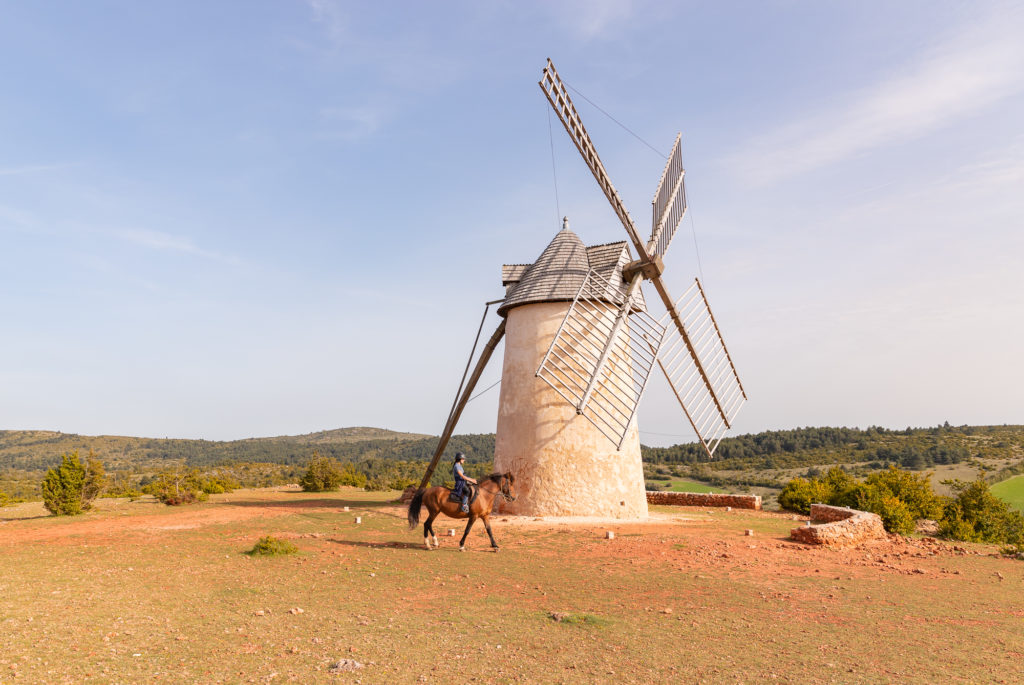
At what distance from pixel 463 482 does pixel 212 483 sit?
21847 millimetres

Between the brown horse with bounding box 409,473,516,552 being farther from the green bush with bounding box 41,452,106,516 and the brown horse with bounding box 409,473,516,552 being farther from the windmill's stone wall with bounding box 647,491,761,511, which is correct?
the windmill's stone wall with bounding box 647,491,761,511

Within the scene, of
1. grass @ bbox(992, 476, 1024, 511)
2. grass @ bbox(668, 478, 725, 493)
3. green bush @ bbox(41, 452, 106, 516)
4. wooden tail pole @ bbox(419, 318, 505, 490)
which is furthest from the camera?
grass @ bbox(668, 478, 725, 493)

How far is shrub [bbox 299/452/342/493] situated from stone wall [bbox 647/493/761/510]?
16908 mm

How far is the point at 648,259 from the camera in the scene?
57.2ft

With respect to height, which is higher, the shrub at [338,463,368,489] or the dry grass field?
the dry grass field

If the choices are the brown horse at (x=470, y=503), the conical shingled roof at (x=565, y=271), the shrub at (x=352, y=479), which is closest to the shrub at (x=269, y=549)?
the brown horse at (x=470, y=503)

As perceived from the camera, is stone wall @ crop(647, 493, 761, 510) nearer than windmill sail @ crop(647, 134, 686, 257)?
No

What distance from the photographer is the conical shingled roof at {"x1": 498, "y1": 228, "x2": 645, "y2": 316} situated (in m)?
17.5

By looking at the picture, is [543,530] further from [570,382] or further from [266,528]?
[266,528]

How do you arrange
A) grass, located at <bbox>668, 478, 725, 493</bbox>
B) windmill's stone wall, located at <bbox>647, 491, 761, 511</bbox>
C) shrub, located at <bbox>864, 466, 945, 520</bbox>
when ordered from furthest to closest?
grass, located at <bbox>668, 478, 725, 493</bbox>, windmill's stone wall, located at <bbox>647, 491, 761, 511</bbox>, shrub, located at <bbox>864, 466, 945, 520</bbox>

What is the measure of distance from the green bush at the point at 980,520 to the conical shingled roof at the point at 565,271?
34.6 feet

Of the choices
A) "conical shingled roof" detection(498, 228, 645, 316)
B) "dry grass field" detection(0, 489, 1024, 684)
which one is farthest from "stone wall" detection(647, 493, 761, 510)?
"conical shingled roof" detection(498, 228, 645, 316)

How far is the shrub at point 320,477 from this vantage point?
2994 cm

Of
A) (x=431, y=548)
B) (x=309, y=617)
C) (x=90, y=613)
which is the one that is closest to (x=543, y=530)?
(x=431, y=548)
